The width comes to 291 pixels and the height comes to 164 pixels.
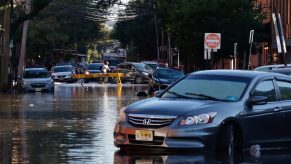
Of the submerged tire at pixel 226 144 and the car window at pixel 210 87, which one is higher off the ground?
the car window at pixel 210 87

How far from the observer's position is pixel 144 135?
1423 cm

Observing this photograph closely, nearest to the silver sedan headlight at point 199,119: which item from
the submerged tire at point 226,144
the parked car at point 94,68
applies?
the submerged tire at point 226,144

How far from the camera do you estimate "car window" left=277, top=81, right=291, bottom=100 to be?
16062 millimetres

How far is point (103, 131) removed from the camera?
63.8ft

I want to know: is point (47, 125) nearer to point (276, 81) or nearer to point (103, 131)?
point (103, 131)

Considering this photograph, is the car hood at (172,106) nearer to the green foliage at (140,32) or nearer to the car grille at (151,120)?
the car grille at (151,120)

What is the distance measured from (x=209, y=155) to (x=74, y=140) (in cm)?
389

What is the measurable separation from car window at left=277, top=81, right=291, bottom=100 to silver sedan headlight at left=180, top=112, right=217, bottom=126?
7.51 ft

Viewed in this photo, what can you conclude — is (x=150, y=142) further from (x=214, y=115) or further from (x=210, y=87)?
(x=210, y=87)

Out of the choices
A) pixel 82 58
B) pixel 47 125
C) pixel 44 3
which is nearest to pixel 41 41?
pixel 82 58

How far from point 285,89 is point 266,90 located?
701 mm

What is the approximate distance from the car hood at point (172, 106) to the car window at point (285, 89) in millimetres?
1879

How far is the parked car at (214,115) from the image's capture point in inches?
554

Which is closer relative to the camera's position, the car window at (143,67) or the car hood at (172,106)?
the car hood at (172,106)
